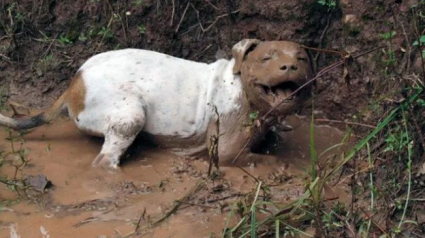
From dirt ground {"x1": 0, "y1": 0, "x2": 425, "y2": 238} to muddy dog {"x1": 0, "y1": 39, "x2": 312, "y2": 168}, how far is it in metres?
0.16

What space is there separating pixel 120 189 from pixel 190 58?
185cm

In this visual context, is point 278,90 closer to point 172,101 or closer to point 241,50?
point 241,50

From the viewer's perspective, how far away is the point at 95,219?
5262mm

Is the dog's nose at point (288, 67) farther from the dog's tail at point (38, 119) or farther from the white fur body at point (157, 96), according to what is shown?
A: the dog's tail at point (38, 119)

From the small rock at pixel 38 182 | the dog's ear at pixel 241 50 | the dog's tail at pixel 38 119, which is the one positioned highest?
the dog's ear at pixel 241 50

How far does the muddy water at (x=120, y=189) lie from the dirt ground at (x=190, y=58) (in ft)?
0.04

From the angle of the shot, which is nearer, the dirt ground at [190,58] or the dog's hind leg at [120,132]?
the dirt ground at [190,58]

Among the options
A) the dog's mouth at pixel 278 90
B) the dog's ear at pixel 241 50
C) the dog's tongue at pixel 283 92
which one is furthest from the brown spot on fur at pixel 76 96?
the dog's tongue at pixel 283 92

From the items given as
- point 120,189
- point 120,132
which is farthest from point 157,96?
point 120,189

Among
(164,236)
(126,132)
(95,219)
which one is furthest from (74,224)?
(126,132)

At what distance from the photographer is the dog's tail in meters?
6.38

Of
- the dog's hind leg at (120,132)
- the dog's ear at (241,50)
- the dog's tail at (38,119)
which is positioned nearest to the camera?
the dog's hind leg at (120,132)

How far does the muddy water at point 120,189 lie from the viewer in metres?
5.17

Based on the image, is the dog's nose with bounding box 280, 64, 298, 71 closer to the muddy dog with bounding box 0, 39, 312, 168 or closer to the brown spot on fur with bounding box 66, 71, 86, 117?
the muddy dog with bounding box 0, 39, 312, 168
